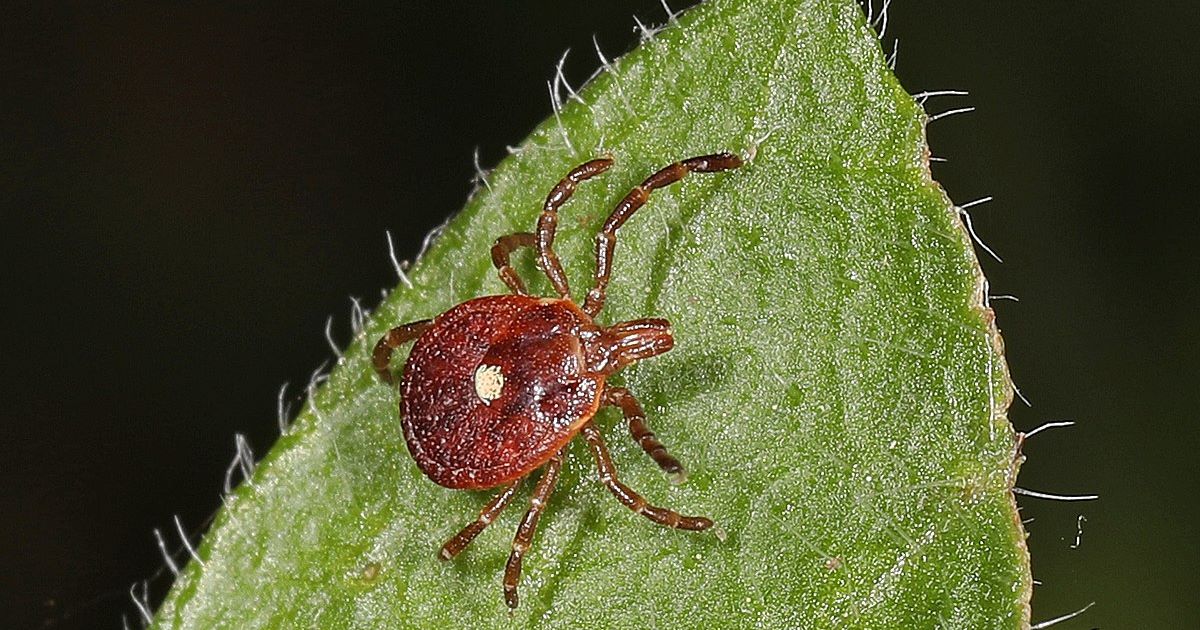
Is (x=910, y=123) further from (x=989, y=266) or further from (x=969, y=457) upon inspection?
(x=989, y=266)

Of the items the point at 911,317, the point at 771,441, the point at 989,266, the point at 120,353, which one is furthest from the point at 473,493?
the point at 120,353

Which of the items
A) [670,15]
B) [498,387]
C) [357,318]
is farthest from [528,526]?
[670,15]

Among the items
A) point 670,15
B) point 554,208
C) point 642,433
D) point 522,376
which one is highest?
point 670,15

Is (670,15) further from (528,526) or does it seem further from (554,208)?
(528,526)

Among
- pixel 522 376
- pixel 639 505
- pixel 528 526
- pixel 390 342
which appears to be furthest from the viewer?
pixel 522 376

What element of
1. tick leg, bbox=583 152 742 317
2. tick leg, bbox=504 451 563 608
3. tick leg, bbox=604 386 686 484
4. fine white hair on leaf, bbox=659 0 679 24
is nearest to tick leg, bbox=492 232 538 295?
tick leg, bbox=583 152 742 317
